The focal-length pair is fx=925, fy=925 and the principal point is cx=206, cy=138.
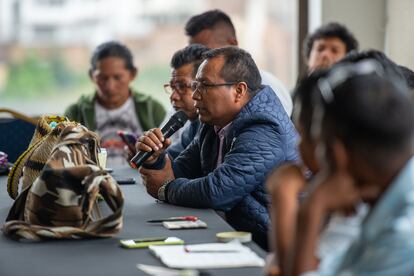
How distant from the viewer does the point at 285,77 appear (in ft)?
22.9

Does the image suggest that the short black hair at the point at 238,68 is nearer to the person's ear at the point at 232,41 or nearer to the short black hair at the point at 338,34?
the person's ear at the point at 232,41

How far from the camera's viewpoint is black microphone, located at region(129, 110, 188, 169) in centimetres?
362

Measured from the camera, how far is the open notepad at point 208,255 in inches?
90.4

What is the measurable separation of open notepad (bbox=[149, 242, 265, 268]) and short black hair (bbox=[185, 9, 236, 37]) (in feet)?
8.83

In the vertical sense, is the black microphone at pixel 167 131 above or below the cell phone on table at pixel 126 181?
above

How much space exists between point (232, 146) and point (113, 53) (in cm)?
267

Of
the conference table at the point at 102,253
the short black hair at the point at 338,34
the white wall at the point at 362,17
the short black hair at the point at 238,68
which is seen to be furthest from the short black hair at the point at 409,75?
the white wall at the point at 362,17

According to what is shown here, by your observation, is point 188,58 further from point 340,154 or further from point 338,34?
point 340,154

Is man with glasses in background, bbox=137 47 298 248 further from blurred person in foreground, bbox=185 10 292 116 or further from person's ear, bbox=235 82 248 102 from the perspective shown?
blurred person in foreground, bbox=185 10 292 116

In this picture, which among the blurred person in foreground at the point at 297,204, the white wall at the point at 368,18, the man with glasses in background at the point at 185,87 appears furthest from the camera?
the white wall at the point at 368,18

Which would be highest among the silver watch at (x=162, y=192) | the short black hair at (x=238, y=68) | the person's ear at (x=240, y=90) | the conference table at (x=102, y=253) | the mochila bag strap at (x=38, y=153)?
the short black hair at (x=238, y=68)

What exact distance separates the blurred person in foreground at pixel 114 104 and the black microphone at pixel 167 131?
1984 millimetres

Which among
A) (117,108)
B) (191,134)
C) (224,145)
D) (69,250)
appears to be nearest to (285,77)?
(117,108)

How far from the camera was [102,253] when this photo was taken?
2502 mm
